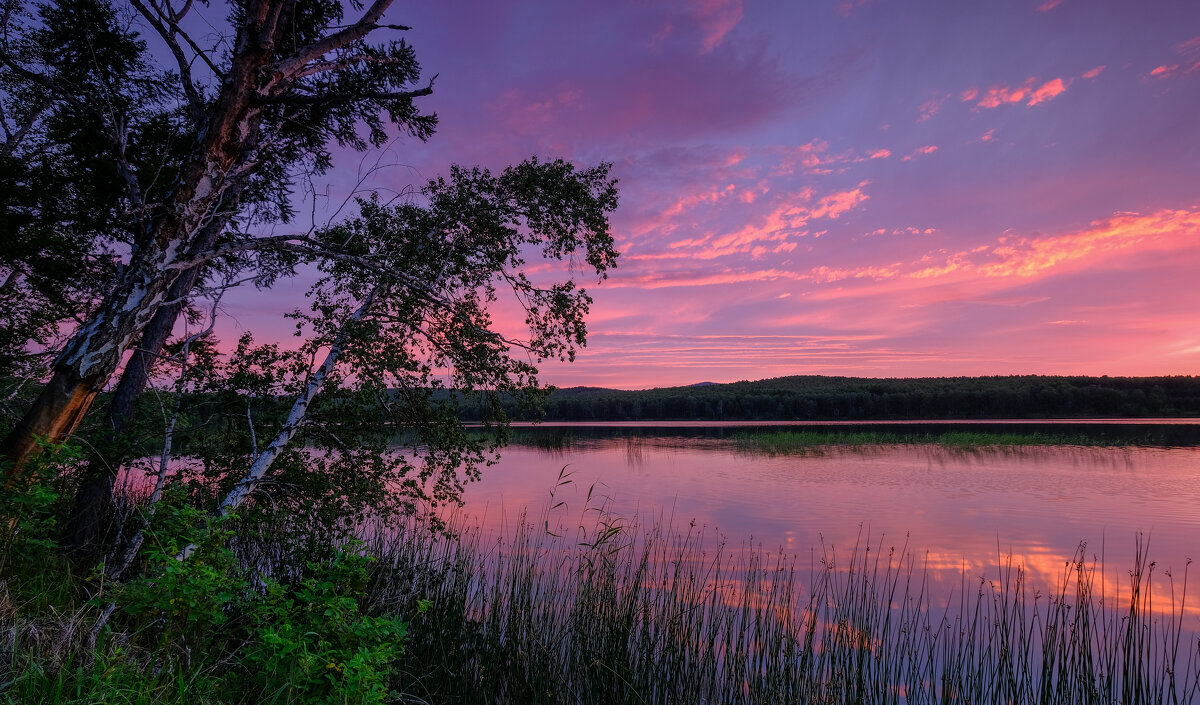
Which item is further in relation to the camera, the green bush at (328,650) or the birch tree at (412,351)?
the birch tree at (412,351)

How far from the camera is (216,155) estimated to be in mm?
6332

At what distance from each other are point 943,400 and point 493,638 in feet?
276

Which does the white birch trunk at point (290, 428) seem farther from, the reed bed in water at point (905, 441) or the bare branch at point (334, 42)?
the reed bed in water at point (905, 441)

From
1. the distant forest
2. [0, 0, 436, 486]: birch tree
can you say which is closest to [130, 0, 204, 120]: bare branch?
[0, 0, 436, 486]: birch tree

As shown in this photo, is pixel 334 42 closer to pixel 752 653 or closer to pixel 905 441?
pixel 752 653

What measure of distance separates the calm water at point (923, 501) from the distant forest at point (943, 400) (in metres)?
45.9

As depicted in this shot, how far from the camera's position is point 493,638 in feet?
22.1

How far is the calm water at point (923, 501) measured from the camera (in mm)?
12383

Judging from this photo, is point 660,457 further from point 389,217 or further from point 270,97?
point 270,97

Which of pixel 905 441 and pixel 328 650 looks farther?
pixel 905 441

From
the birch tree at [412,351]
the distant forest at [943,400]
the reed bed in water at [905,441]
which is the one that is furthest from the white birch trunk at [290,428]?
the distant forest at [943,400]

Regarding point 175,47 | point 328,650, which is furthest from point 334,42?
point 328,650

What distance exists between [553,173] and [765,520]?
38.7 feet

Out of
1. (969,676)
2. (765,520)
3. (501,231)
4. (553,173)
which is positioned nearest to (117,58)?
(501,231)
